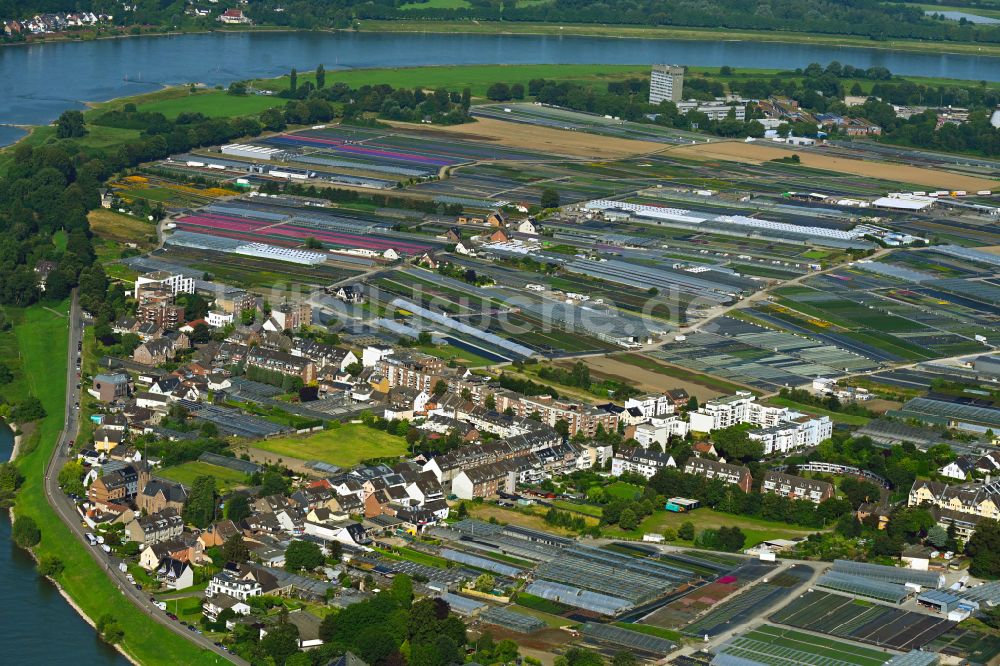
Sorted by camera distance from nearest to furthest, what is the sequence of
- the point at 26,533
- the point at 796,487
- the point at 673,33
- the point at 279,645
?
the point at 279,645
the point at 26,533
the point at 796,487
the point at 673,33

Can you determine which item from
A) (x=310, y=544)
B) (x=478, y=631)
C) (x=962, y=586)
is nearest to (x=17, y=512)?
(x=310, y=544)

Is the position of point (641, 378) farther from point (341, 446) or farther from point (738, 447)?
point (341, 446)

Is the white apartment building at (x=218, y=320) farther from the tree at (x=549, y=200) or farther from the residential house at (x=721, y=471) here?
the tree at (x=549, y=200)

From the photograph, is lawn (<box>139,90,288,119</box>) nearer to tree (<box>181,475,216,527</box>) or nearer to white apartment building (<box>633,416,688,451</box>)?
white apartment building (<box>633,416,688,451</box>)

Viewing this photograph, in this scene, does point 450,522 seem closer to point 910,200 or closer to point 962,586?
point 962,586

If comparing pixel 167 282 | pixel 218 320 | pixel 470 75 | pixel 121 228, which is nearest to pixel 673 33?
pixel 470 75

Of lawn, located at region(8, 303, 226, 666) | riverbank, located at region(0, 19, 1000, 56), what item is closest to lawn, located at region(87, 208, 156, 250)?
lawn, located at region(8, 303, 226, 666)
